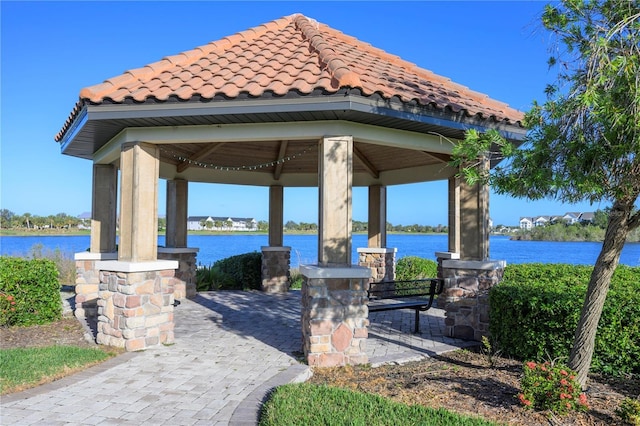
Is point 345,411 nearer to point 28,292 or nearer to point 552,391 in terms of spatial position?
point 552,391

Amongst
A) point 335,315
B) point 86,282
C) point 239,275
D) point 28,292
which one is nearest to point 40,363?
point 28,292

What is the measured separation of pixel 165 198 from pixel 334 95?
310 inches

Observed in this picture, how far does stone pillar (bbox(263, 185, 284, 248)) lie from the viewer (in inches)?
492

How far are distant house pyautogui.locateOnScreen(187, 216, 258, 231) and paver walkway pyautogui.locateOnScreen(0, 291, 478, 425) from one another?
2644 inches

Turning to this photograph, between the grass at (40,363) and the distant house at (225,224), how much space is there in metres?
68.5

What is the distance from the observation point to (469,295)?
701cm

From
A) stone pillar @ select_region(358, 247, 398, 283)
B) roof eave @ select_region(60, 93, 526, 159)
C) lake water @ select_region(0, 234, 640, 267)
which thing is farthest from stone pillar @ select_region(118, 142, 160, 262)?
stone pillar @ select_region(358, 247, 398, 283)

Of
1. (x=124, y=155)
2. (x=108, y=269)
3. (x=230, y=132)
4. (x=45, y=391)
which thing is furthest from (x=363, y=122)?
(x=45, y=391)

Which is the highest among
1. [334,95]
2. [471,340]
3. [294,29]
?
[294,29]

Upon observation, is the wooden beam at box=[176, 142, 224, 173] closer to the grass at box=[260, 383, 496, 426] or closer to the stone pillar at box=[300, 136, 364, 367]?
the stone pillar at box=[300, 136, 364, 367]

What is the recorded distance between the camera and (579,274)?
24.1 feet

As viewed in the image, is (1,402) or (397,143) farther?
(397,143)

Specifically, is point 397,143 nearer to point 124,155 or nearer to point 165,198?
point 124,155

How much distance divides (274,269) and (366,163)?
392cm
